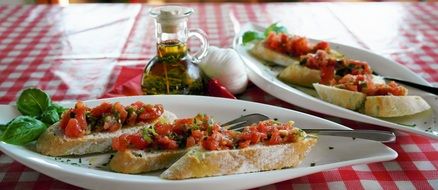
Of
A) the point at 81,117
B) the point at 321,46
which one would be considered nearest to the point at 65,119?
the point at 81,117

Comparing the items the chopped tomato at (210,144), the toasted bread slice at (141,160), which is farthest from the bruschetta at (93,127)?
the chopped tomato at (210,144)

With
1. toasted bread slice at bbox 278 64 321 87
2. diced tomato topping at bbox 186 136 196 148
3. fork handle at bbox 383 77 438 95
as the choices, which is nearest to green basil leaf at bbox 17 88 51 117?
diced tomato topping at bbox 186 136 196 148

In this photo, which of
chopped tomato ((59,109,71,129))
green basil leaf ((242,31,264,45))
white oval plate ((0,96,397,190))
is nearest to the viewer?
white oval plate ((0,96,397,190))

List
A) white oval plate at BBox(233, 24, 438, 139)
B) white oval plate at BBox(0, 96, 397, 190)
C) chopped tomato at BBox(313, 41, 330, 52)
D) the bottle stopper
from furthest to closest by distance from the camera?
chopped tomato at BBox(313, 41, 330, 52), the bottle stopper, white oval plate at BBox(233, 24, 438, 139), white oval plate at BBox(0, 96, 397, 190)

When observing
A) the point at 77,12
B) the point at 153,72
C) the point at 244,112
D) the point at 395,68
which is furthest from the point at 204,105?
the point at 77,12

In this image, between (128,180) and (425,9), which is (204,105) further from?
(425,9)

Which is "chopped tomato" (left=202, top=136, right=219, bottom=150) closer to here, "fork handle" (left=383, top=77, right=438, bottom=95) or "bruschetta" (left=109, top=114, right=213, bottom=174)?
"bruschetta" (left=109, top=114, right=213, bottom=174)
